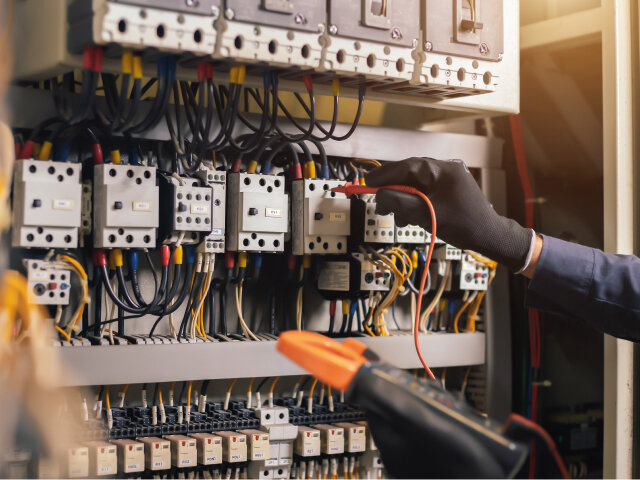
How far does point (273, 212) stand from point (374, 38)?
457 millimetres

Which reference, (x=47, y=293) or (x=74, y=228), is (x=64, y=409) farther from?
(x=74, y=228)

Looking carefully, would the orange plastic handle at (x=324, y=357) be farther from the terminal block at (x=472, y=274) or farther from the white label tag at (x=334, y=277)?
the terminal block at (x=472, y=274)

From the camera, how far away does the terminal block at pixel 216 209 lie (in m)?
1.65

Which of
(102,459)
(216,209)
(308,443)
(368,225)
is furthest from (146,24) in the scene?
(308,443)

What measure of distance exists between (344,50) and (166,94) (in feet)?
1.19

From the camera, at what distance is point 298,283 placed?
186 cm

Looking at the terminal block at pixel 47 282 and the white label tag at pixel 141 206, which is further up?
the white label tag at pixel 141 206

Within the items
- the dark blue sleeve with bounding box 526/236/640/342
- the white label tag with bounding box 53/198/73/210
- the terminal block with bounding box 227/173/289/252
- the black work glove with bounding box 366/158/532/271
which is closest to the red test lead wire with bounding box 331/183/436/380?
the black work glove with bounding box 366/158/532/271

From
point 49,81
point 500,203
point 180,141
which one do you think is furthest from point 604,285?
point 49,81

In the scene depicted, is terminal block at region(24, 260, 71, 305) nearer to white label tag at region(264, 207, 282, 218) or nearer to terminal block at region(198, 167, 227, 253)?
terminal block at region(198, 167, 227, 253)

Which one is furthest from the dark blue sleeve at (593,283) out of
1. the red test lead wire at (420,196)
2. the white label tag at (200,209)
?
the white label tag at (200,209)

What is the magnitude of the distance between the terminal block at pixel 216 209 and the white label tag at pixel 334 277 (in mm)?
304

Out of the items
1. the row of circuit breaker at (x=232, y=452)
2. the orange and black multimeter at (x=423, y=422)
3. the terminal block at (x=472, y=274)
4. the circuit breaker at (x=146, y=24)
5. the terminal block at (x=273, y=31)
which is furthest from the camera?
the terminal block at (x=472, y=274)

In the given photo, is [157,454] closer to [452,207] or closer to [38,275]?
[38,275]
